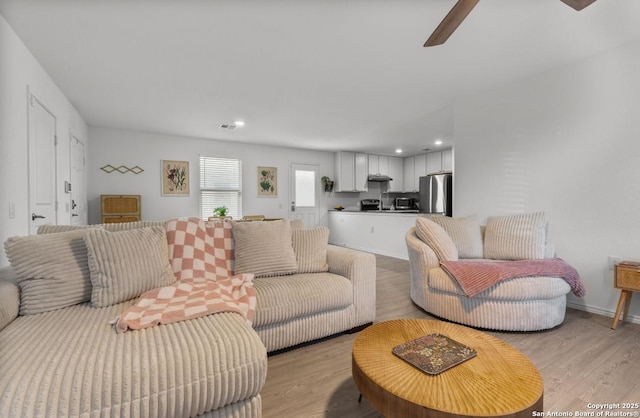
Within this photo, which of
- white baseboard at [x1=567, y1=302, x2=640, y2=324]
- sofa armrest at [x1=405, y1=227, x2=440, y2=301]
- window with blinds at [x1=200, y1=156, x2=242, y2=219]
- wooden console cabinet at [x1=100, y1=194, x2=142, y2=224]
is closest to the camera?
white baseboard at [x1=567, y1=302, x2=640, y2=324]

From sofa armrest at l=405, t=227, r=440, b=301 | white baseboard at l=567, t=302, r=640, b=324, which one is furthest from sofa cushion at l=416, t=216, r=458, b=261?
white baseboard at l=567, t=302, r=640, b=324

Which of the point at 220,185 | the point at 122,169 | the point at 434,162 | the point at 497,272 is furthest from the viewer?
the point at 434,162

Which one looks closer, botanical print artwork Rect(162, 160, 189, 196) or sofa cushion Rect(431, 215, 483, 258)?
sofa cushion Rect(431, 215, 483, 258)

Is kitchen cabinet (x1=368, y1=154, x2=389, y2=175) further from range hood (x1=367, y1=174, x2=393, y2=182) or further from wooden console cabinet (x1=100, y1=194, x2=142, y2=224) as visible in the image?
wooden console cabinet (x1=100, y1=194, x2=142, y2=224)

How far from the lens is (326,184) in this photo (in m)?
7.46

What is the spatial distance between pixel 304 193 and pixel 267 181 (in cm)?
104

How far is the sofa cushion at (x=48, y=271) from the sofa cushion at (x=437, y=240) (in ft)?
8.35

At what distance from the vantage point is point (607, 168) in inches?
104

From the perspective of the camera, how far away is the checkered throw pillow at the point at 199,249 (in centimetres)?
203

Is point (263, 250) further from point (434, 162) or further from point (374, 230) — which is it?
point (434, 162)

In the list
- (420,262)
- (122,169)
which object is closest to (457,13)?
(420,262)

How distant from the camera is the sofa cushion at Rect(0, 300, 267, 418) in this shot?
2.98ft

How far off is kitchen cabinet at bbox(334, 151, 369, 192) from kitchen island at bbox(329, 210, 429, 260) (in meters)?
0.77

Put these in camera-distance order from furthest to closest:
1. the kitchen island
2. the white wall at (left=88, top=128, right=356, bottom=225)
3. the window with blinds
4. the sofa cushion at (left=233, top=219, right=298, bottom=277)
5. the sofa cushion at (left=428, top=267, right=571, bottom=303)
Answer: the window with blinds, the kitchen island, the white wall at (left=88, top=128, right=356, bottom=225), the sofa cushion at (left=428, top=267, right=571, bottom=303), the sofa cushion at (left=233, top=219, right=298, bottom=277)
